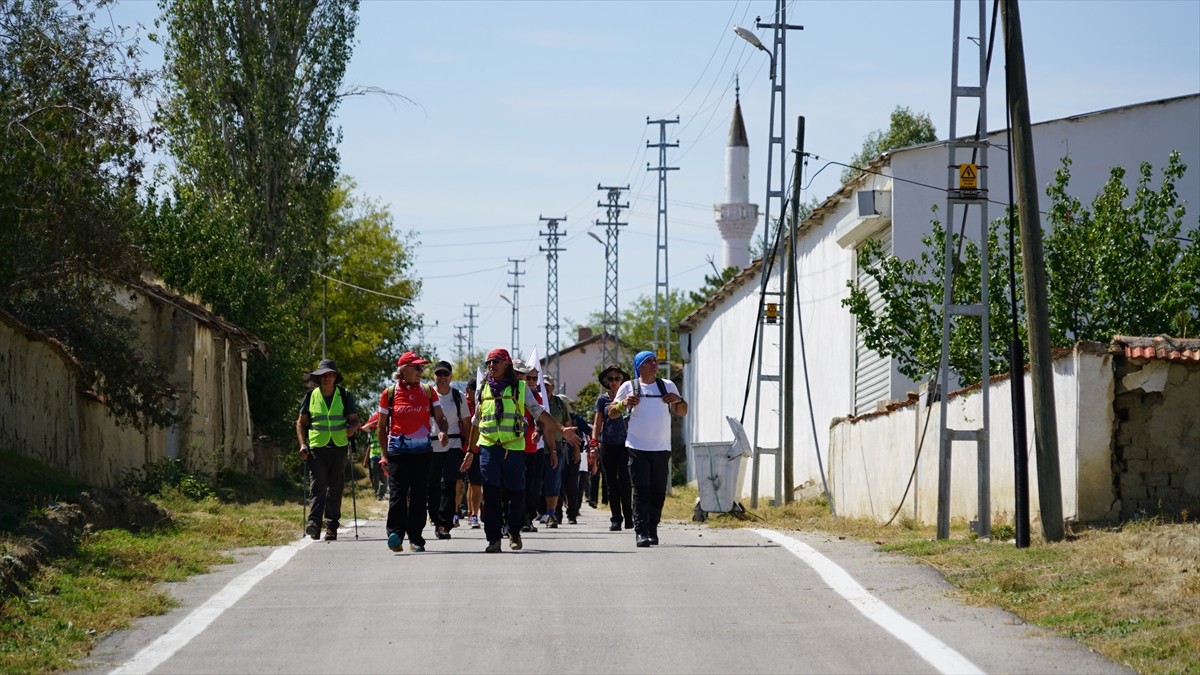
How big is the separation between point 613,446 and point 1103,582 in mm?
8198

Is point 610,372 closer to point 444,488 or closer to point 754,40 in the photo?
point 444,488

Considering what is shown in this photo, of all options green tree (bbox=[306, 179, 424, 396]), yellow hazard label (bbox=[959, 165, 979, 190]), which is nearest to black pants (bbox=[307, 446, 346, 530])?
yellow hazard label (bbox=[959, 165, 979, 190])

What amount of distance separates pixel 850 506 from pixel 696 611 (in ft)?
48.0

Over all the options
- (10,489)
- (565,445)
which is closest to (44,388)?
(10,489)

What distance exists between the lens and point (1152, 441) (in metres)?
14.6

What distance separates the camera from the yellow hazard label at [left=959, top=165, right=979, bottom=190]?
48.5ft

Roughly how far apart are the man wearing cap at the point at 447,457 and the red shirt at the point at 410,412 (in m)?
1.07

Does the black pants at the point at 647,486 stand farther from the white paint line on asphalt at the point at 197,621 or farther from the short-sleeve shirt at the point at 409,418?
the white paint line on asphalt at the point at 197,621

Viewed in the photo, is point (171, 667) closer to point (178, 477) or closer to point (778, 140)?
point (178, 477)

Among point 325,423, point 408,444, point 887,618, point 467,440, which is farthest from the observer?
point 325,423

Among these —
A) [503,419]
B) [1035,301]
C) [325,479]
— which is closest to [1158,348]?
[1035,301]

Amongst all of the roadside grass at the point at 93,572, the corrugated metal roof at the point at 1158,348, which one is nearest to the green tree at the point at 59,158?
the roadside grass at the point at 93,572

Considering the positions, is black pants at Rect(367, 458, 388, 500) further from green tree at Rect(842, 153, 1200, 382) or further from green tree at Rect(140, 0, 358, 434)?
green tree at Rect(842, 153, 1200, 382)

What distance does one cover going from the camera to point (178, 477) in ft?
86.0
